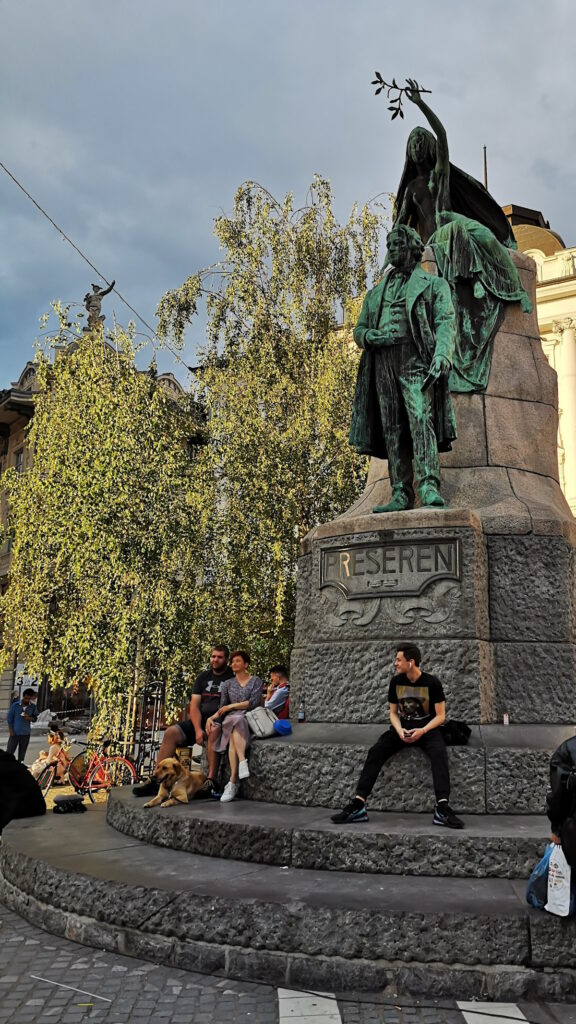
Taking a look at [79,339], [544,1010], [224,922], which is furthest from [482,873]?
[79,339]

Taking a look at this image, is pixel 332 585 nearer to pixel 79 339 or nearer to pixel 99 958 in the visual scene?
pixel 99 958

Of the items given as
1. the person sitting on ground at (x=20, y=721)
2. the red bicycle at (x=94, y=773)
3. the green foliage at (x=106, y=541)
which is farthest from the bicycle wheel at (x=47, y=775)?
the green foliage at (x=106, y=541)

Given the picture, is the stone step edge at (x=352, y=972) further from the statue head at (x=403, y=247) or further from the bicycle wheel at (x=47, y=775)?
the bicycle wheel at (x=47, y=775)

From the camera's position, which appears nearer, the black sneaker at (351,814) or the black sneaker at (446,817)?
the black sneaker at (446,817)

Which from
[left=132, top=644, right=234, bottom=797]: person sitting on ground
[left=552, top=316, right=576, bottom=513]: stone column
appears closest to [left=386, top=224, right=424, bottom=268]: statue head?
[left=132, top=644, right=234, bottom=797]: person sitting on ground

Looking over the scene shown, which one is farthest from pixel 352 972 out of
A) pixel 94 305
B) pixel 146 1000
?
pixel 94 305

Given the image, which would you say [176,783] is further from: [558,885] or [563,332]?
[563,332]

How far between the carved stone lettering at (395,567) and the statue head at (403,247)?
257 centimetres

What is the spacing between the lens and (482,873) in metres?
4.63

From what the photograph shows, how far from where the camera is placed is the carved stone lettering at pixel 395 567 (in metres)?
6.47

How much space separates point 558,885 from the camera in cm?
391

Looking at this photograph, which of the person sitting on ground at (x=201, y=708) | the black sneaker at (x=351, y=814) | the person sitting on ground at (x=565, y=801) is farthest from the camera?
the person sitting on ground at (x=201, y=708)

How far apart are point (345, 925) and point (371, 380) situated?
491 centimetres

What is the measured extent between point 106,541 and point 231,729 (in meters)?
11.3
